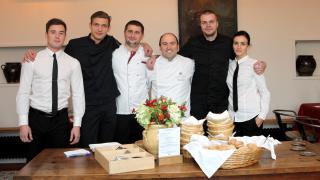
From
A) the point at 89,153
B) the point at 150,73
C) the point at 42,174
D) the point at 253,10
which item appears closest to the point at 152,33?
the point at 253,10

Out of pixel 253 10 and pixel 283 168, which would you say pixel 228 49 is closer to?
pixel 283 168

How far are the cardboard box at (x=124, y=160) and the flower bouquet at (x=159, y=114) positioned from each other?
0.61 ft

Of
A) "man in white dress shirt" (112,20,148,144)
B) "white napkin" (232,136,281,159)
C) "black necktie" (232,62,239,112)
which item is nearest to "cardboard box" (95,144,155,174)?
"white napkin" (232,136,281,159)

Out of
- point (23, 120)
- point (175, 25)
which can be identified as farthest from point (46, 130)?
point (175, 25)

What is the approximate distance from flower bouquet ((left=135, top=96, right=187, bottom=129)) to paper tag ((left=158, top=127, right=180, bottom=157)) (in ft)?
0.18

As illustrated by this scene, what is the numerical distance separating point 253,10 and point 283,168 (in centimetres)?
347

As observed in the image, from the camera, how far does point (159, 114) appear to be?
2.01 m

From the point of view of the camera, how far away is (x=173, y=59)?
10.5 feet

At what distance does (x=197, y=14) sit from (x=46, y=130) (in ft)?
9.37

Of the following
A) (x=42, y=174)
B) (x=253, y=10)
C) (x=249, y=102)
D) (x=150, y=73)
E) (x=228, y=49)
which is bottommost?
(x=42, y=174)

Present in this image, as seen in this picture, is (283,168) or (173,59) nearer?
(283,168)

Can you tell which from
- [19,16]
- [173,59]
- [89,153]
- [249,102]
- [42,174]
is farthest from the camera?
[19,16]

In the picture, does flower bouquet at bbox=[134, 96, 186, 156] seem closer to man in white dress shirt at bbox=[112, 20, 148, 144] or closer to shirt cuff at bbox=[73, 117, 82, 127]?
shirt cuff at bbox=[73, 117, 82, 127]

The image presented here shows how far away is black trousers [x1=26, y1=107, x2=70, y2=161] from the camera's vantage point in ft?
8.88
